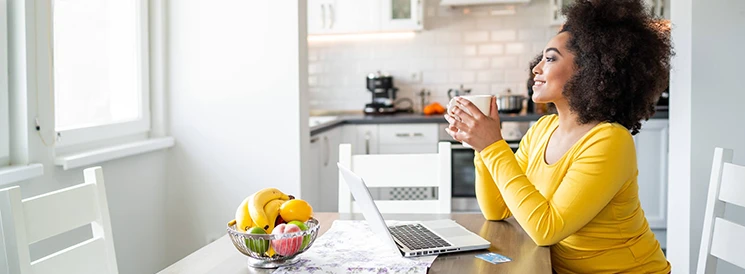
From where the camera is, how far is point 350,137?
5070mm

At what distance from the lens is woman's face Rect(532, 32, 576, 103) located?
5.94 feet

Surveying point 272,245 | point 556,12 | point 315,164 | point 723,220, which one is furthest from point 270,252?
point 556,12

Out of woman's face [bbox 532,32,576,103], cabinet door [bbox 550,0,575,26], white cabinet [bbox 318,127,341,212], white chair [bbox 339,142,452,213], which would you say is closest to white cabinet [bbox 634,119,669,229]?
cabinet door [bbox 550,0,575,26]

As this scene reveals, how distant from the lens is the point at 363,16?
531cm

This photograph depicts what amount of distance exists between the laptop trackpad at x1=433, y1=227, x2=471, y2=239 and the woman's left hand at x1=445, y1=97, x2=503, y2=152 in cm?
21

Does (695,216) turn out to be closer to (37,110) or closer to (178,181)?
(178,181)

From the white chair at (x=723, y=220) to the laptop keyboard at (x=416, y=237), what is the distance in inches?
25.9

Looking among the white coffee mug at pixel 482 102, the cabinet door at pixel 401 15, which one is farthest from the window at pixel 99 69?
the cabinet door at pixel 401 15

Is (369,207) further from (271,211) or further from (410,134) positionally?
(410,134)

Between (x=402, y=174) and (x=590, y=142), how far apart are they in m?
0.77

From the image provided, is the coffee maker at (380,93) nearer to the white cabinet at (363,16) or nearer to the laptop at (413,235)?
the white cabinet at (363,16)

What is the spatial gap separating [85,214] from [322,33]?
390 cm

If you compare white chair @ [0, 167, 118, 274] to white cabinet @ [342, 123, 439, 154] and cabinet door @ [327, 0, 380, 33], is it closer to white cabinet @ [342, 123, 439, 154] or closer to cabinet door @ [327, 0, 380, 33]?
white cabinet @ [342, 123, 439, 154]

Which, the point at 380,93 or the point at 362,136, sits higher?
the point at 380,93
